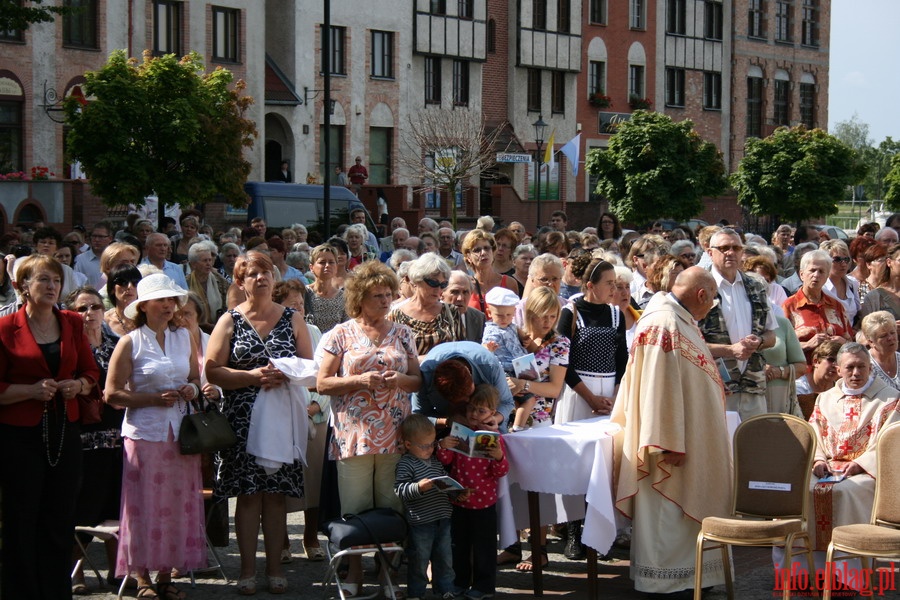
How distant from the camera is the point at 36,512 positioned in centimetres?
698

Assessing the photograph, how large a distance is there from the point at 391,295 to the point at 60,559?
2.43 m

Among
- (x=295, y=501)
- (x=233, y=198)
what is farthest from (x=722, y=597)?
(x=233, y=198)

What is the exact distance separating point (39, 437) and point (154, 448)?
834 millimetres

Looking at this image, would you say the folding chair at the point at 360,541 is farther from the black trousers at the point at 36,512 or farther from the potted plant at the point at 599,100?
the potted plant at the point at 599,100

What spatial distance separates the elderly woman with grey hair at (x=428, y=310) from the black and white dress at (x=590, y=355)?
93 centimetres

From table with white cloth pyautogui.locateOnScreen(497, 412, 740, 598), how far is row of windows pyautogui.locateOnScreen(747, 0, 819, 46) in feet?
173

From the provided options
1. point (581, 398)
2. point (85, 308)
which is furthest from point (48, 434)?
point (581, 398)

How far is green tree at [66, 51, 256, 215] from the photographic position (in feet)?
73.4

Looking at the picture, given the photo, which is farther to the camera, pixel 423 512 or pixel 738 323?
pixel 738 323

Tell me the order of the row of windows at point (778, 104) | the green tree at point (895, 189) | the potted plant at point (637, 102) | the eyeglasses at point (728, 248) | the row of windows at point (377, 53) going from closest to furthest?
the eyeglasses at point (728, 248) < the green tree at point (895, 189) < the row of windows at point (377, 53) < the potted plant at point (637, 102) < the row of windows at point (778, 104)

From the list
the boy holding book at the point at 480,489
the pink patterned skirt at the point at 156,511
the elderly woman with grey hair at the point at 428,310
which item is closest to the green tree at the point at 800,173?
the elderly woman with grey hair at the point at 428,310

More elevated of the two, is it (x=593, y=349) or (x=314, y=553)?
(x=593, y=349)

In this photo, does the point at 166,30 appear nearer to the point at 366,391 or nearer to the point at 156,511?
the point at 156,511

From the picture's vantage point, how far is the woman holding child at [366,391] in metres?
7.56
